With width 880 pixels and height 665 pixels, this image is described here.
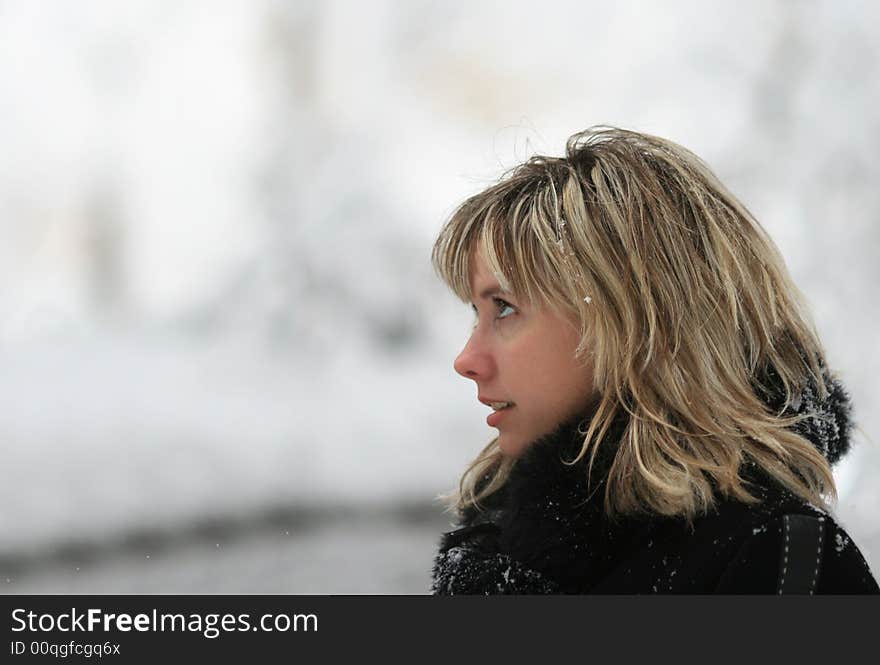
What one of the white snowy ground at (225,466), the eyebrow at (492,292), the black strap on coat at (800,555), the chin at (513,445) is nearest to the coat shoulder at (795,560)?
the black strap on coat at (800,555)

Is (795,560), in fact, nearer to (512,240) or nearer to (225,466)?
(512,240)

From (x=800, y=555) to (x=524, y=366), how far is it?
1.19 ft

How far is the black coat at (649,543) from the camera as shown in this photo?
2.67ft

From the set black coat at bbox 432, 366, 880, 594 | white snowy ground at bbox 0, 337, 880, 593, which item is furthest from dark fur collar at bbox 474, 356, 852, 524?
white snowy ground at bbox 0, 337, 880, 593

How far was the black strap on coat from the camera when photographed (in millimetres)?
801

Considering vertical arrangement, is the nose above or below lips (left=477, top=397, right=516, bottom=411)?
above

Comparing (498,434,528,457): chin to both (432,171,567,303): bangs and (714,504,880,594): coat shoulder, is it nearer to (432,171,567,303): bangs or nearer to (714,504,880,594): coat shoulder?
(432,171,567,303): bangs

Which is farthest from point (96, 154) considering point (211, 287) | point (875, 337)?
point (875, 337)

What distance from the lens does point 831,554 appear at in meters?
0.81

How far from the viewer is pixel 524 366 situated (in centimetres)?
99

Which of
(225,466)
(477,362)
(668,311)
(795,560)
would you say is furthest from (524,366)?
(225,466)

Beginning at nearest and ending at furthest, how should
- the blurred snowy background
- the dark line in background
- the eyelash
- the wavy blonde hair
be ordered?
the wavy blonde hair < the eyelash < the dark line in background < the blurred snowy background

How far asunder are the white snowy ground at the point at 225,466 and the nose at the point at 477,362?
1614 mm

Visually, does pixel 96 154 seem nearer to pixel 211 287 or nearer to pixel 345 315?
pixel 211 287
